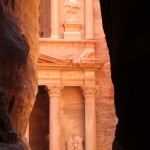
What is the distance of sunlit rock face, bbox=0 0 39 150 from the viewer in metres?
3.94

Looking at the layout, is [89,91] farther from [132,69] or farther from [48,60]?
[132,69]

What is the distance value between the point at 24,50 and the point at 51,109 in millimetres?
13204

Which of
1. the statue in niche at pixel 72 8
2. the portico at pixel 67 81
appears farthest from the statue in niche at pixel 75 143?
the statue in niche at pixel 72 8

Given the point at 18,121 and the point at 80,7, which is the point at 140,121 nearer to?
the point at 18,121

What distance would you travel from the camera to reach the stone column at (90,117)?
1744cm

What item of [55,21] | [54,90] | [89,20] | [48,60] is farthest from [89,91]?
[55,21]

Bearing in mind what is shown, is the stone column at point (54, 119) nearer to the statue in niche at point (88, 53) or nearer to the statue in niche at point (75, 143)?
the statue in niche at point (75, 143)

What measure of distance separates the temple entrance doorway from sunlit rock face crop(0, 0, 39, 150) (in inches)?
535

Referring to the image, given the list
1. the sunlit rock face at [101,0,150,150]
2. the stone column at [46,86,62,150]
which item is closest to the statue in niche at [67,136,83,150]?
the stone column at [46,86,62,150]

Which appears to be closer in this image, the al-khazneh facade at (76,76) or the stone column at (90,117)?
the stone column at (90,117)

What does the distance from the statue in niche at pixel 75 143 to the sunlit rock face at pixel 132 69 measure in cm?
1437

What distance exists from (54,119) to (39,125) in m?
2.16

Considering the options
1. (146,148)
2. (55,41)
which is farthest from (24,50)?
(55,41)

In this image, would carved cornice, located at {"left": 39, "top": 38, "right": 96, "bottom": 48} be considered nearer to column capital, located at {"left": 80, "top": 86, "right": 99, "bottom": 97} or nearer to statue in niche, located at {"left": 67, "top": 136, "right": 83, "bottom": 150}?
column capital, located at {"left": 80, "top": 86, "right": 99, "bottom": 97}
